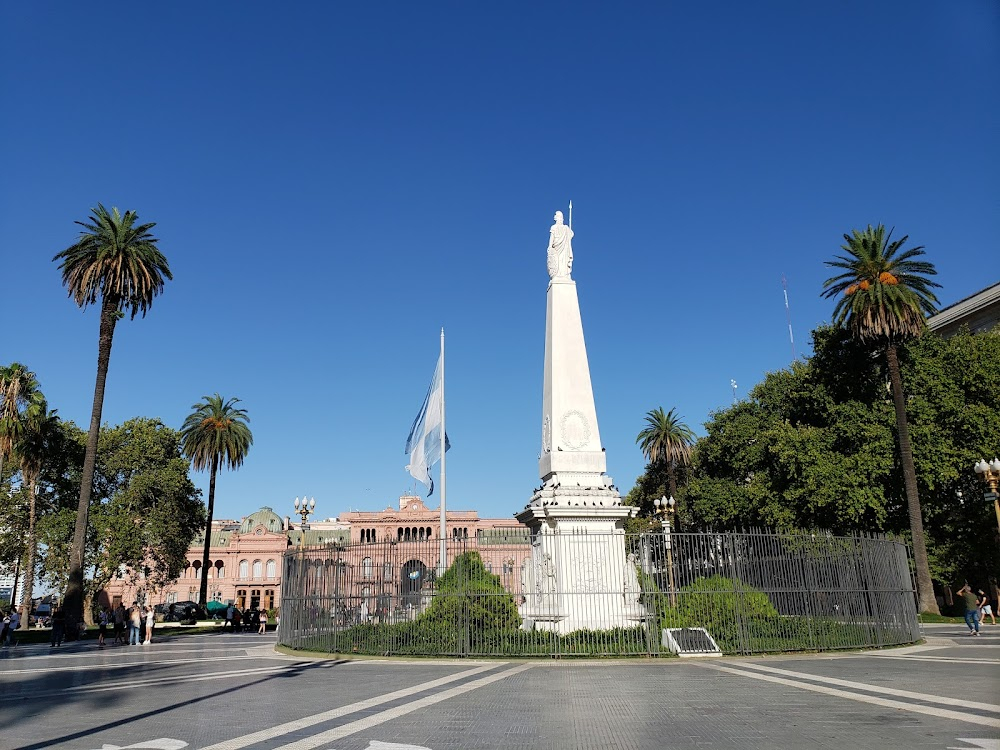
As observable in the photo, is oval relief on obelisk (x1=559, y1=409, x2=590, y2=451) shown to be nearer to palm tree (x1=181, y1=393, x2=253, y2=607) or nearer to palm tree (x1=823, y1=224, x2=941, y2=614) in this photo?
palm tree (x1=823, y1=224, x2=941, y2=614)

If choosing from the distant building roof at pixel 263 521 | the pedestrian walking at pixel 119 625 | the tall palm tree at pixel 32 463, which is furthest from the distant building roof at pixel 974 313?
the distant building roof at pixel 263 521

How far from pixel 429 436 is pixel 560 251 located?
7.32 m

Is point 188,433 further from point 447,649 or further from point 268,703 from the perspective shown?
→ point 268,703

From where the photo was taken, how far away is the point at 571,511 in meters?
17.4

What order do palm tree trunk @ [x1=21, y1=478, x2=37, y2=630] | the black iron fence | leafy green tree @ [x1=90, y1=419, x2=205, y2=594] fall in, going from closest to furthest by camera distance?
1. the black iron fence
2. palm tree trunk @ [x1=21, y1=478, x2=37, y2=630]
3. leafy green tree @ [x1=90, y1=419, x2=205, y2=594]

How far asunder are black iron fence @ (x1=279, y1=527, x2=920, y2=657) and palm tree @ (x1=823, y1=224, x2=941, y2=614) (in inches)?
457

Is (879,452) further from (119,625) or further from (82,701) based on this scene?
(119,625)

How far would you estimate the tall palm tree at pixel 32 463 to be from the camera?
3631cm

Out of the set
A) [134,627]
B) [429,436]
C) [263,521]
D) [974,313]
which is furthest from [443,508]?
[263,521]

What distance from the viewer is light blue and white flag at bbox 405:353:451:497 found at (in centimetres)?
2317

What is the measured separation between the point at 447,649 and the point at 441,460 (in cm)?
722

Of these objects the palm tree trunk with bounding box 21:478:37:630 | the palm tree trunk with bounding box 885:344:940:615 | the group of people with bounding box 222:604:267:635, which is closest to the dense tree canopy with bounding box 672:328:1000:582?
the palm tree trunk with bounding box 885:344:940:615

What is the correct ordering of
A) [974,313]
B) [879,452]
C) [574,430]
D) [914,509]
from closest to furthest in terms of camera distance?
[574,430] → [914,509] → [879,452] → [974,313]

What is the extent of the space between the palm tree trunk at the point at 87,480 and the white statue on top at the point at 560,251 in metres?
19.8
